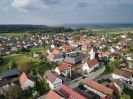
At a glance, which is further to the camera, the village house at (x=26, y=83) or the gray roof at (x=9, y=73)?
the gray roof at (x=9, y=73)

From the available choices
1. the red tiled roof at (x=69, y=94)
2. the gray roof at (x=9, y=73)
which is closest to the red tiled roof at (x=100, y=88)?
the red tiled roof at (x=69, y=94)

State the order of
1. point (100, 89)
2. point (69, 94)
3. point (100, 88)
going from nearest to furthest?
point (69, 94), point (100, 89), point (100, 88)

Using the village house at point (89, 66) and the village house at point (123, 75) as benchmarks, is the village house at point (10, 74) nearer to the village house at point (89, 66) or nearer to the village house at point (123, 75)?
the village house at point (89, 66)

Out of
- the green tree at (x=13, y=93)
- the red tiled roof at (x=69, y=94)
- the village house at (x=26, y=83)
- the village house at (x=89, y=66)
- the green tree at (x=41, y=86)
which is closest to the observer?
the red tiled roof at (x=69, y=94)

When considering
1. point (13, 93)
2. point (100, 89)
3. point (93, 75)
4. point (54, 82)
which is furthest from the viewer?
point (93, 75)

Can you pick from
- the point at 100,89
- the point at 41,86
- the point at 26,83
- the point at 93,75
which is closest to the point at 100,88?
the point at 100,89

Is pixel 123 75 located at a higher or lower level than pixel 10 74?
higher

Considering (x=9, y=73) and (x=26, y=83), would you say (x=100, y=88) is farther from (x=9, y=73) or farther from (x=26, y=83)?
(x=9, y=73)

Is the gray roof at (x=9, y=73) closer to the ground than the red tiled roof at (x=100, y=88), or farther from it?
closer to the ground

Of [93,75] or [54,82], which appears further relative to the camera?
[93,75]

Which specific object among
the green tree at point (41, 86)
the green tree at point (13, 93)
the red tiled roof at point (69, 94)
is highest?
the red tiled roof at point (69, 94)

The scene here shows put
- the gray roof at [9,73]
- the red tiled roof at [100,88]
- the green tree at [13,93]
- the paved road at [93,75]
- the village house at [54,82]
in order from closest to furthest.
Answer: the green tree at [13,93], the red tiled roof at [100,88], the village house at [54,82], the paved road at [93,75], the gray roof at [9,73]
